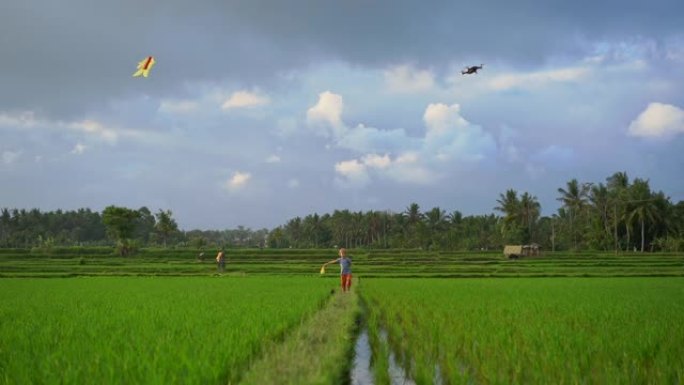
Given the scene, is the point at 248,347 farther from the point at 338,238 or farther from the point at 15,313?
the point at 338,238

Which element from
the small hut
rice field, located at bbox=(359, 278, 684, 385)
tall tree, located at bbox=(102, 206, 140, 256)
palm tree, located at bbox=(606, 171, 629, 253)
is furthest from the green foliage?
rice field, located at bbox=(359, 278, 684, 385)

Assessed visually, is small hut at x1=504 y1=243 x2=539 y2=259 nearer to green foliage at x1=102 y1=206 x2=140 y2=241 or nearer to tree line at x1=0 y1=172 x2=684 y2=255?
tree line at x1=0 y1=172 x2=684 y2=255

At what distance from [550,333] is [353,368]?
2162 millimetres

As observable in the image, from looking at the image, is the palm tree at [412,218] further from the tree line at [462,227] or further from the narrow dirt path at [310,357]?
the narrow dirt path at [310,357]

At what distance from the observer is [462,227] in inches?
2869

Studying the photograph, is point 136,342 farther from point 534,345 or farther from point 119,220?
point 119,220

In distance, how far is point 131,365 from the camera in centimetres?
412

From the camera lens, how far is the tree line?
52.8 m

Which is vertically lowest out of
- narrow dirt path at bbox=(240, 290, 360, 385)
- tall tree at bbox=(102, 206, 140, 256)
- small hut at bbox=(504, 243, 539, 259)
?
small hut at bbox=(504, 243, 539, 259)

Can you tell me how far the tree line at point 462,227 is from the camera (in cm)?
5282

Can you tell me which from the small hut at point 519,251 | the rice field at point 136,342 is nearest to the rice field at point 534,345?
the rice field at point 136,342

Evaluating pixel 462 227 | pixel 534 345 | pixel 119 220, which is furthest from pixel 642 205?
pixel 534 345

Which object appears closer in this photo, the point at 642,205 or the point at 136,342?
the point at 136,342

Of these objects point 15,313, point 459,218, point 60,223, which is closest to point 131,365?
point 15,313
